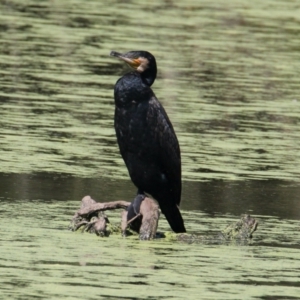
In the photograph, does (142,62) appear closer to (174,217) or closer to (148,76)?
(148,76)

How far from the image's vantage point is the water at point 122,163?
759cm

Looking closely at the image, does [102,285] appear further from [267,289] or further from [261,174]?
[261,174]

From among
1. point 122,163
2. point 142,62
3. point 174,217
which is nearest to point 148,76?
point 142,62

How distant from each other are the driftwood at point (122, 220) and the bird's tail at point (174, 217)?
138 millimetres

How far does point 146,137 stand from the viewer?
8977mm

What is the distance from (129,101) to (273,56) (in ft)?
42.2

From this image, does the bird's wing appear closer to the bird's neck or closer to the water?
the bird's neck

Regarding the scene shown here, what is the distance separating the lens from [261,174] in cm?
1155

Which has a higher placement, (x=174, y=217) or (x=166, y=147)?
(x=166, y=147)

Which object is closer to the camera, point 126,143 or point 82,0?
point 126,143

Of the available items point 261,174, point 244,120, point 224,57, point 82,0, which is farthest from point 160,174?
point 82,0

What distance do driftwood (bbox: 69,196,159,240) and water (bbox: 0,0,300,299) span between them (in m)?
0.12

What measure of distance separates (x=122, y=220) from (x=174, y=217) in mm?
371

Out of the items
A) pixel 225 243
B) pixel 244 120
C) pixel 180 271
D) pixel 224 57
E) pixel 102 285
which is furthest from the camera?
pixel 224 57
